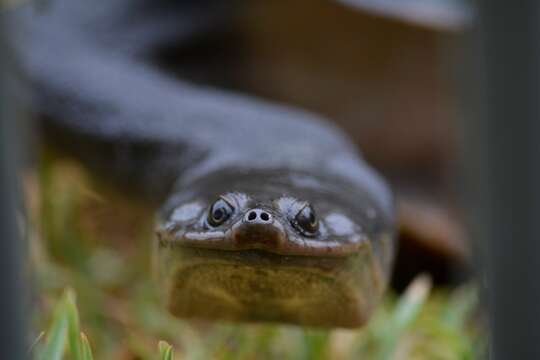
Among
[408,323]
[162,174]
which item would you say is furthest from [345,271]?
[162,174]

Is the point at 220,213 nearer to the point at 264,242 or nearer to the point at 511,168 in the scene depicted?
the point at 264,242

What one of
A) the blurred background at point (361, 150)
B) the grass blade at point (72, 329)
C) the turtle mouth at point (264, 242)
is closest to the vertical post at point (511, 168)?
the turtle mouth at point (264, 242)

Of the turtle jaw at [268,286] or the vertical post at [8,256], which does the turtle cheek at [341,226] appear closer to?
the turtle jaw at [268,286]

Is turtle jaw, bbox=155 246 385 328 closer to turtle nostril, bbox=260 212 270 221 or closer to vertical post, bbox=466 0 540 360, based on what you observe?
turtle nostril, bbox=260 212 270 221

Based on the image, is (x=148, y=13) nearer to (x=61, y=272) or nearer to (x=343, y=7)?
Answer: (x=343, y=7)

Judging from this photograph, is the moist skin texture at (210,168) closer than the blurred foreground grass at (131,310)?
Yes
